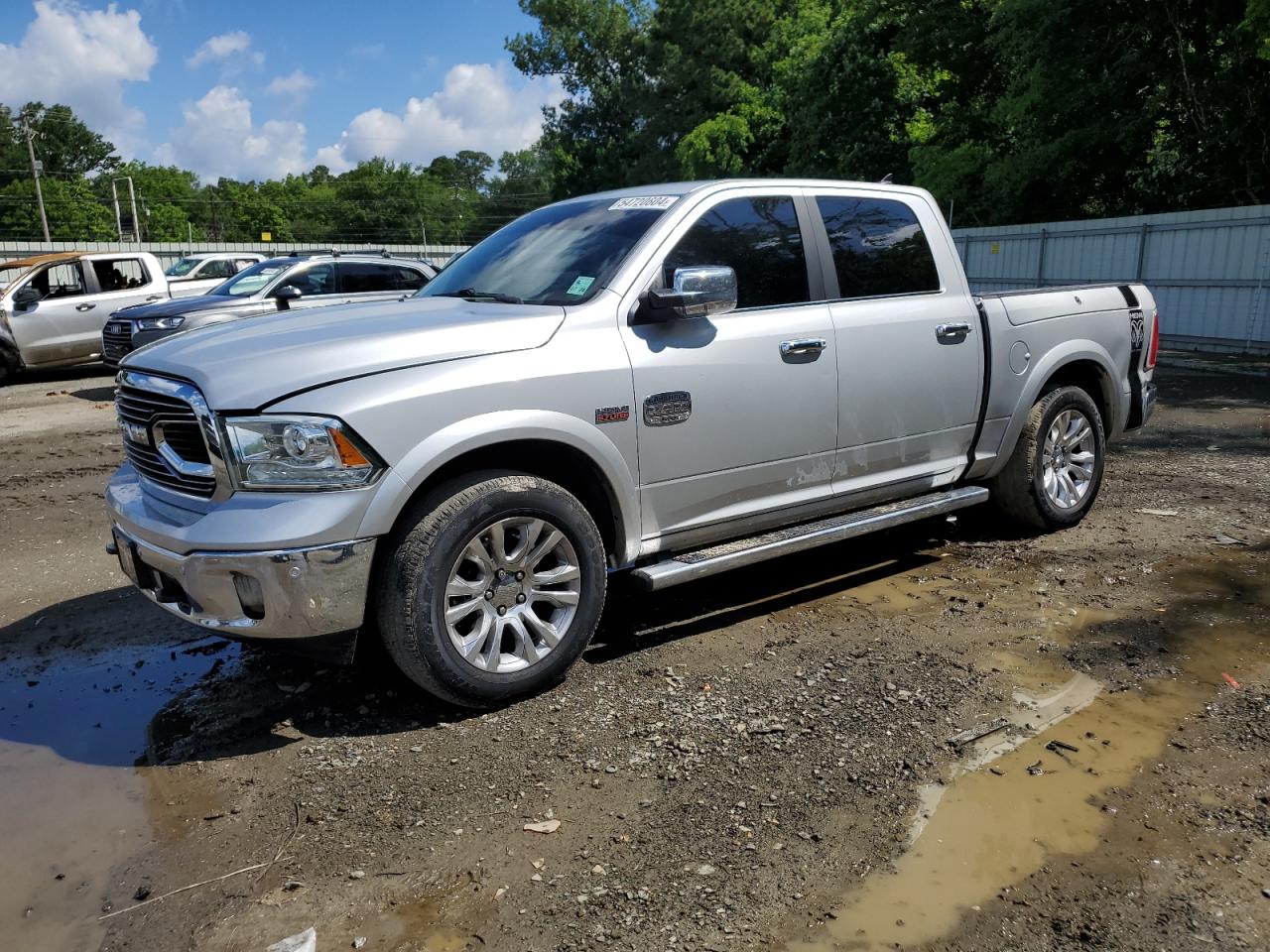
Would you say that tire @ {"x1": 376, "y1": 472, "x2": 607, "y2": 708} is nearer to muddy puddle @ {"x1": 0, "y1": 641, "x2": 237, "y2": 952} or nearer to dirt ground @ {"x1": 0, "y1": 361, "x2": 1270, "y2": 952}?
dirt ground @ {"x1": 0, "y1": 361, "x2": 1270, "y2": 952}

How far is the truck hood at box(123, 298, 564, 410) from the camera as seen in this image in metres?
3.35

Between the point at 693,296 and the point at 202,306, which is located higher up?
the point at 693,296

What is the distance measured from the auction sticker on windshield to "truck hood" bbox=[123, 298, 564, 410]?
2.46ft

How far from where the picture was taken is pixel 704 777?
127 inches

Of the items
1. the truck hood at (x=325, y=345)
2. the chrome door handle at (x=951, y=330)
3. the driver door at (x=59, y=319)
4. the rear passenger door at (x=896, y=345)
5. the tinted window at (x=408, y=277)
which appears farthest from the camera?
the driver door at (x=59, y=319)

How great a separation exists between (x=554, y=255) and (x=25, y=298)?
13.7m

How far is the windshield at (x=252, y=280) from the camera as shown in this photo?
42.5 feet

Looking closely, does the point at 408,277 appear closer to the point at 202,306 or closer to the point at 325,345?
the point at 202,306

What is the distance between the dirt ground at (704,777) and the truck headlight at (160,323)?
799 centimetres

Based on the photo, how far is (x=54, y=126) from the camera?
335 feet

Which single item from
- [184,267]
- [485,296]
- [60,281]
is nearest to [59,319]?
[60,281]

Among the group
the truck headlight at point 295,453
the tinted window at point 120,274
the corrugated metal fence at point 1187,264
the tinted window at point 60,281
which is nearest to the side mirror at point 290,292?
the tinted window at point 120,274

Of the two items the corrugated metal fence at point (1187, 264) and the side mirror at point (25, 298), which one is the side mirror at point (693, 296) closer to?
the side mirror at point (25, 298)

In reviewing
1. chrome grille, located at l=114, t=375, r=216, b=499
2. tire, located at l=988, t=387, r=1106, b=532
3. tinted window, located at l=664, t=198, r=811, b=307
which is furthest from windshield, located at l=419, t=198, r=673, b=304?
tire, located at l=988, t=387, r=1106, b=532
